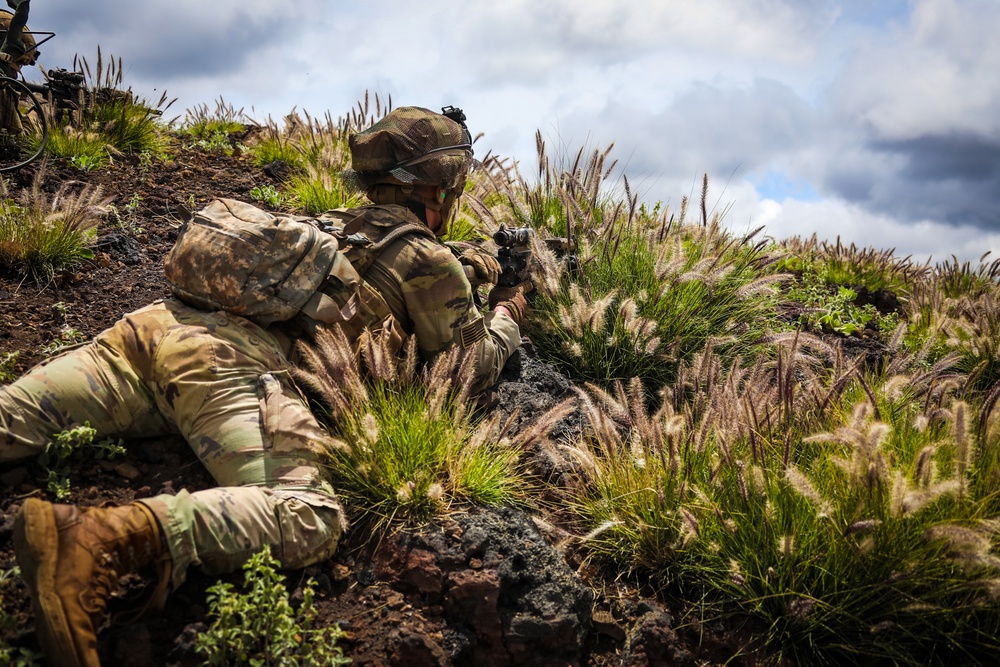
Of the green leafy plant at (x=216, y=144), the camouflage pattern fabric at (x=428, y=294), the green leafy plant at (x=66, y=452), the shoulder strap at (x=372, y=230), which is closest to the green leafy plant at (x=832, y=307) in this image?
the camouflage pattern fabric at (x=428, y=294)

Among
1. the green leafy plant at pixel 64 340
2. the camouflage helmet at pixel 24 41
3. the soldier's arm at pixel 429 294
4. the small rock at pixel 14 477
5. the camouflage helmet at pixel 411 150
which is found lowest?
the small rock at pixel 14 477

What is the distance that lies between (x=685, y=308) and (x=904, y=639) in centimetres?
291

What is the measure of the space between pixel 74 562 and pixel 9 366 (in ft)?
7.41

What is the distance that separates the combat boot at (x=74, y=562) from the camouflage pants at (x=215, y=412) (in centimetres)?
31

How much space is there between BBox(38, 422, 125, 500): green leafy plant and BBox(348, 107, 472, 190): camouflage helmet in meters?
1.97

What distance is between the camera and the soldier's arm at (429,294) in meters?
4.20

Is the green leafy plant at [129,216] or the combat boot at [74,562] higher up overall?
the green leafy plant at [129,216]

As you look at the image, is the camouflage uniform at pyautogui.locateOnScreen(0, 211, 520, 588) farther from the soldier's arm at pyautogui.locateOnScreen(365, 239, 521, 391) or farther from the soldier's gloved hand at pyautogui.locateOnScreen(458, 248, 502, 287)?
the soldier's gloved hand at pyautogui.locateOnScreen(458, 248, 502, 287)

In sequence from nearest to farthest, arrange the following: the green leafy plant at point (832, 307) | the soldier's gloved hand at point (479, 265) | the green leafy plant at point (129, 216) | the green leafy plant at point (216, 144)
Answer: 1. the soldier's gloved hand at point (479, 265)
2. the green leafy plant at point (129, 216)
3. the green leafy plant at point (832, 307)
4. the green leafy plant at point (216, 144)

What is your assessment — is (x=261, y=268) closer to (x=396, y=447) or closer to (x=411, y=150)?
(x=396, y=447)

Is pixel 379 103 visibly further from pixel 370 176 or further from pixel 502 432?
pixel 502 432

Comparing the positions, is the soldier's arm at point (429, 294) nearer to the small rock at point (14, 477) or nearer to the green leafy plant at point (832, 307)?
the small rock at point (14, 477)

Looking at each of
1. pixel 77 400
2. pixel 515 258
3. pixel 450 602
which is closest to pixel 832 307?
pixel 515 258

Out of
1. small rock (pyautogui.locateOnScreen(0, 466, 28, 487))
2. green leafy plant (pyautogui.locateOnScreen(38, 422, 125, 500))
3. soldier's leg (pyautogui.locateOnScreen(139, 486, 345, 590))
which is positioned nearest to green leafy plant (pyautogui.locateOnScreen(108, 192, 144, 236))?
green leafy plant (pyautogui.locateOnScreen(38, 422, 125, 500))
